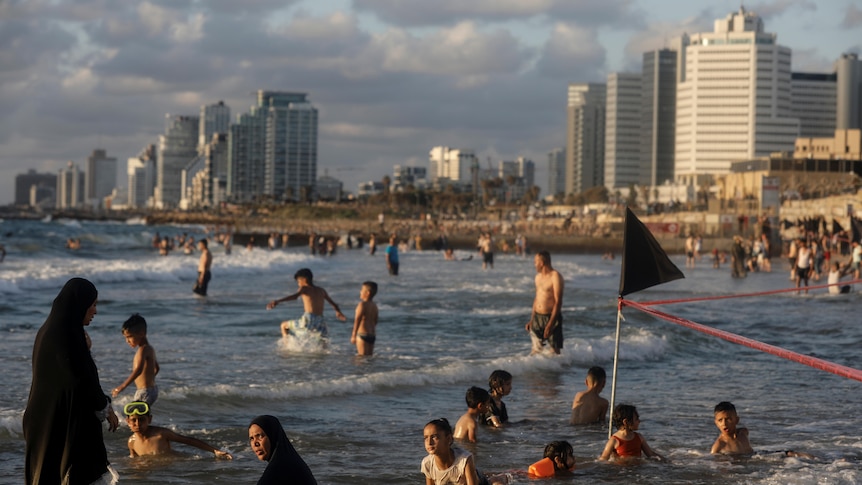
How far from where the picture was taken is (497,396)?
991cm

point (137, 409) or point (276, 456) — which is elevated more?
point (276, 456)

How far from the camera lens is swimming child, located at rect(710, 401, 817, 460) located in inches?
349

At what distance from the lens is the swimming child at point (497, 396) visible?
964 cm

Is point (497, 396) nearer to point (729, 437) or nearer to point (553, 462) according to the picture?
point (553, 462)

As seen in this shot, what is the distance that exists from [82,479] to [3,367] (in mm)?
8289

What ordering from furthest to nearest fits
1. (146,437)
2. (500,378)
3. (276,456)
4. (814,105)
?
(814,105), (500,378), (146,437), (276,456)

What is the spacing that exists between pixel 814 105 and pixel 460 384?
199640 mm

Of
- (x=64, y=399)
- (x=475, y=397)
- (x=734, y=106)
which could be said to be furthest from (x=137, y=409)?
(x=734, y=106)

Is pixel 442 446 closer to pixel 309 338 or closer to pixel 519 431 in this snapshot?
pixel 519 431

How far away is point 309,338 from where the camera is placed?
50.0 ft

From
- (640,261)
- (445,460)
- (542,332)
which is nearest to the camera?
(445,460)

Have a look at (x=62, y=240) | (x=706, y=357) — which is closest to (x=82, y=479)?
(x=706, y=357)

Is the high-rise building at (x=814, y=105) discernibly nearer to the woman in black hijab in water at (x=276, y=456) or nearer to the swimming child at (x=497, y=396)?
the swimming child at (x=497, y=396)

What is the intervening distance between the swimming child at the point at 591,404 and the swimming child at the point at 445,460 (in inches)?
152
